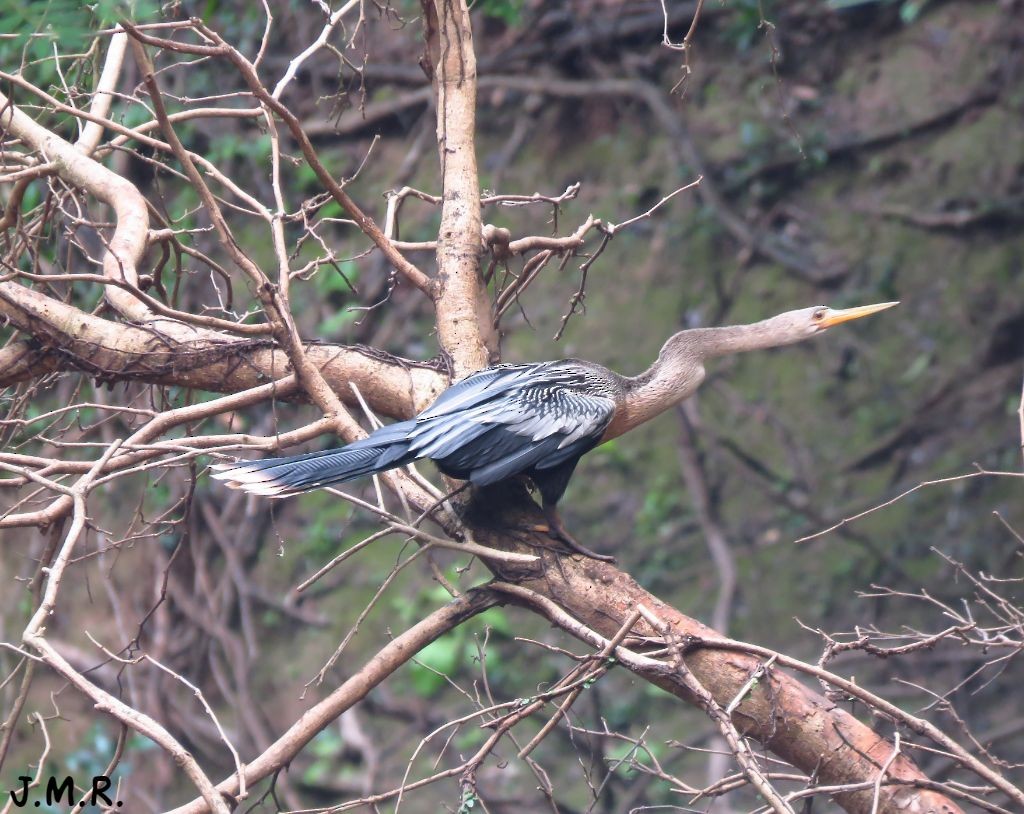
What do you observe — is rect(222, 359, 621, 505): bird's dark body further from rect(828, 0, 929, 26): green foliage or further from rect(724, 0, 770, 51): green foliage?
rect(724, 0, 770, 51): green foliage

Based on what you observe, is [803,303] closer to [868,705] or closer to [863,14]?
[863,14]

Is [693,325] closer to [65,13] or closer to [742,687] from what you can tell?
[742,687]

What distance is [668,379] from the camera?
3547 millimetres

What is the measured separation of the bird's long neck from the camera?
3.49 m

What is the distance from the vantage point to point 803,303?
22.4ft

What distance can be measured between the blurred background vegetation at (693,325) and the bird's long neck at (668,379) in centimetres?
235

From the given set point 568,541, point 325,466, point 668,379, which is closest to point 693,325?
point 668,379

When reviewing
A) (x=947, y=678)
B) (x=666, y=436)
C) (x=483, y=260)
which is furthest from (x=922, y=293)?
(x=483, y=260)

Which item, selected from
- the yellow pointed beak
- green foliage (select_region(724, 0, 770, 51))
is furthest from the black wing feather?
green foliage (select_region(724, 0, 770, 51))

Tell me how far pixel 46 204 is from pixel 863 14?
5.61m

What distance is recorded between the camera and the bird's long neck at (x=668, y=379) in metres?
3.49

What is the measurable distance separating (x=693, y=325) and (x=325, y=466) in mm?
4568

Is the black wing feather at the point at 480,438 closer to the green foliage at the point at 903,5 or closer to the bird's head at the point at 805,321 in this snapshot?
the bird's head at the point at 805,321

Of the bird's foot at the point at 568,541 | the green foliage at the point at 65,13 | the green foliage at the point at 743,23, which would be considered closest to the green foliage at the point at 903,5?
the green foliage at the point at 743,23
